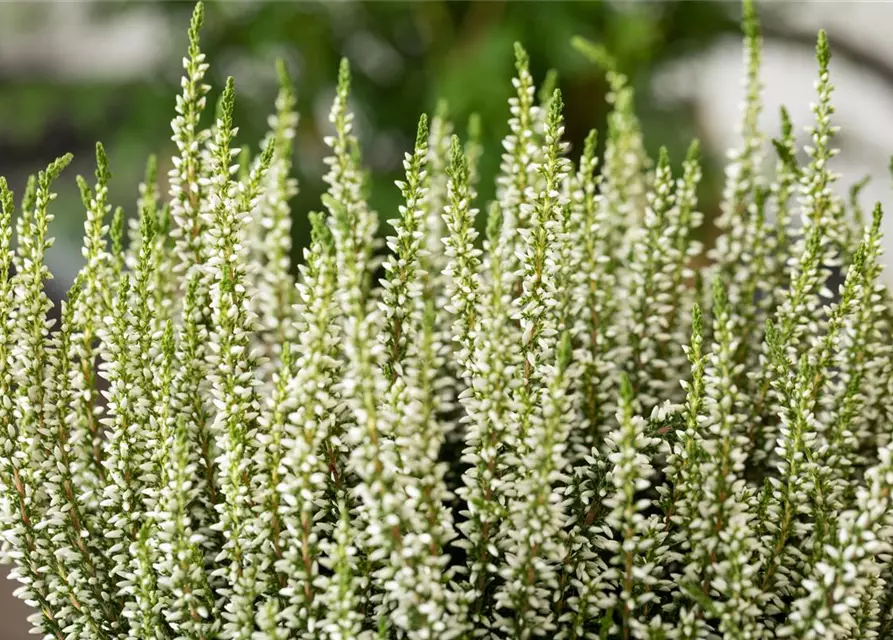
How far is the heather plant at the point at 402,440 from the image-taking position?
401 mm

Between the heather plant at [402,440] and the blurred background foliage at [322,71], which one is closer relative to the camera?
the heather plant at [402,440]

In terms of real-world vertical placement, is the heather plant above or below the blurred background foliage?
below

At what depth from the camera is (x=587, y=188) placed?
55 cm

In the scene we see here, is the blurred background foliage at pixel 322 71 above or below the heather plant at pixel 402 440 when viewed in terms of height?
above

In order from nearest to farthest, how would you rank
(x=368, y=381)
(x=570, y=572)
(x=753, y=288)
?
(x=368, y=381) → (x=570, y=572) → (x=753, y=288)

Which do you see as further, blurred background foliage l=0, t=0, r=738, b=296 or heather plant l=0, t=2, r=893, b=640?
blurred background foliage l=0, t=0, r=738, b=296

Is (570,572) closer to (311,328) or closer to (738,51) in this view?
(311,328)

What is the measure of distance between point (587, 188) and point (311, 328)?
23 cm

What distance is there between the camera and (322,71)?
1971 millimetres

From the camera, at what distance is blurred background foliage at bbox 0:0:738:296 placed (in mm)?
1790

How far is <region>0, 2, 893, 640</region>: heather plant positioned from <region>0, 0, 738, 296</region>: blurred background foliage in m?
1.21

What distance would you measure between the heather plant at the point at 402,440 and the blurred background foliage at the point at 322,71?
121 cm

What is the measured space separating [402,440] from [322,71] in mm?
1719

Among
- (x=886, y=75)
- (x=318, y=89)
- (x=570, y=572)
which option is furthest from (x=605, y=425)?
(x=318, y=89)
